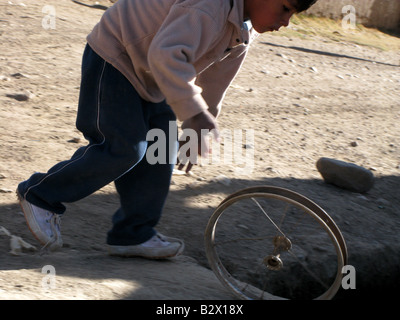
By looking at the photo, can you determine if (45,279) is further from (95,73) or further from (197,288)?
(95,73)

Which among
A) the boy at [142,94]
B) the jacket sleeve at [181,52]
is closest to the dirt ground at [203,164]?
the boy at [142,94]

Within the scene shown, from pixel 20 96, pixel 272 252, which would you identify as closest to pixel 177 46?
pixel 272 252

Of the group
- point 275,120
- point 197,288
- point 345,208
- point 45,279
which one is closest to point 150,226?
point 197,288

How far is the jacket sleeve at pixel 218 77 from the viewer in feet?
8.87

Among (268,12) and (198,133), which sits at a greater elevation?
(268,12)

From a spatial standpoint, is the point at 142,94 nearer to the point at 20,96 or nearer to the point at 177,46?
the point at 177,46

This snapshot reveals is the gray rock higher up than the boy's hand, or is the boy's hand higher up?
the boy's hand

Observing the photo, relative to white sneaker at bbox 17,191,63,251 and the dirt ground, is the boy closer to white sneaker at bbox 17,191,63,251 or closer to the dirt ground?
white sneaker at bbox 17,191,63,251

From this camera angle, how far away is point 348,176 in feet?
13.7

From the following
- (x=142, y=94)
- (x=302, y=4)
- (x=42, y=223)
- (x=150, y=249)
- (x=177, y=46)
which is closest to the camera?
(x=177, y=46)

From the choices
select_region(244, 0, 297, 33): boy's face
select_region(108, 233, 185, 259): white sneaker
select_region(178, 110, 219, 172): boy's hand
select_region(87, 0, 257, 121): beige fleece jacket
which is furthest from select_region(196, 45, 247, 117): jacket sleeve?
select_region(108, 233, 185, 259): white sneaker

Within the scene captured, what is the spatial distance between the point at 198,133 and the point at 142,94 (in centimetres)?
36

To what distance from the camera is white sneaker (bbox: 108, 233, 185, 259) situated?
9.35 ft
